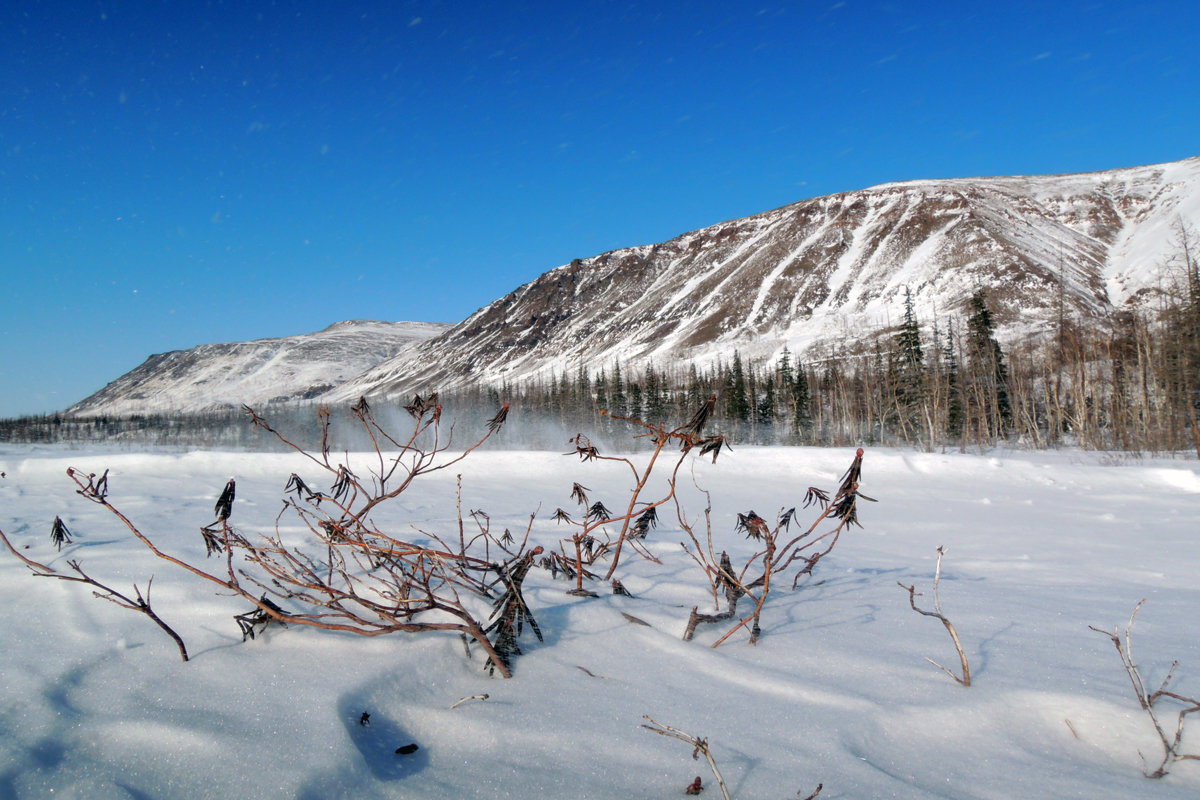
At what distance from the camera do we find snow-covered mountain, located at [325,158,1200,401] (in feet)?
262

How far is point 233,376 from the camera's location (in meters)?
170

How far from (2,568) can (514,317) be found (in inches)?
6031

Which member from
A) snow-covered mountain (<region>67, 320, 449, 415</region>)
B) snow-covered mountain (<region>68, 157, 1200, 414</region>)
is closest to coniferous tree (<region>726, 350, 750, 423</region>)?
snow-covered mountain (<region>68, 157, 1200, 414</region>)

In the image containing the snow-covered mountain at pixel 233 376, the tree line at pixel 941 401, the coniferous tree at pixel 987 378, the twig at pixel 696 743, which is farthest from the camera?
the snow-covered mountain at pixel 233 376

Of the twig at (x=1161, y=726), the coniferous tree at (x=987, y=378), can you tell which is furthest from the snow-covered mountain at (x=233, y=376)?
the twig at (x=1161, y=726)

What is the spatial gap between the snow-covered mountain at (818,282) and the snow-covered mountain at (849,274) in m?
0.40

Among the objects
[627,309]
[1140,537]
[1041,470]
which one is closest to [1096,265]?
[627,309]

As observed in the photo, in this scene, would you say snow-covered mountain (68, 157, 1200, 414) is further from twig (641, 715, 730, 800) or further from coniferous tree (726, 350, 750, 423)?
twig (641, 715, 730, 800)

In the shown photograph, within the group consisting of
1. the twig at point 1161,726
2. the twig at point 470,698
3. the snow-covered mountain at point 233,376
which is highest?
the snow-covered mountain at point 233,376

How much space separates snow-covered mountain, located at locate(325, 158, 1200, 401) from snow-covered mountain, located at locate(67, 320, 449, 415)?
849 inches

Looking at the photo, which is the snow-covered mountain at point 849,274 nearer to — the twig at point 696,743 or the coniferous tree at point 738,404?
the coniferous tree at point 738,404

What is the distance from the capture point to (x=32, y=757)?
124 centimetres

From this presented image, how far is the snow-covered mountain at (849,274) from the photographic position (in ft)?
262

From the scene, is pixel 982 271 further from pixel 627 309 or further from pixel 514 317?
pixel 514 317
